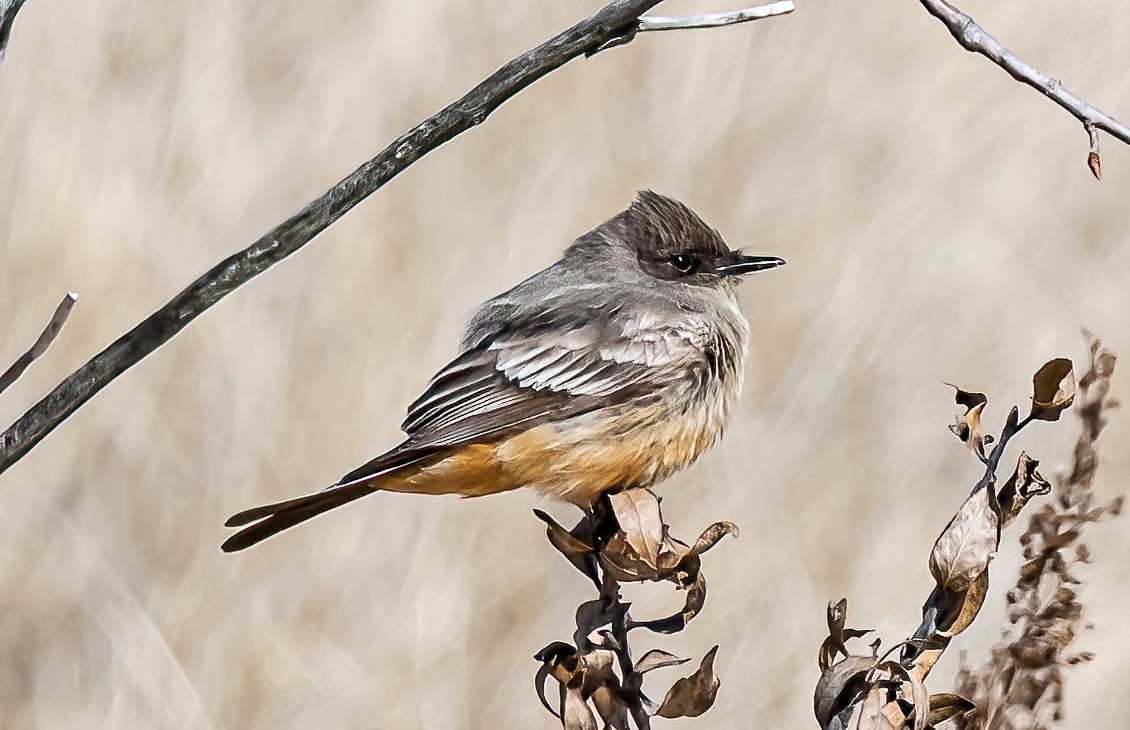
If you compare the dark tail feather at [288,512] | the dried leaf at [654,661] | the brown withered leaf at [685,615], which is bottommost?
the dried leaf at [654,661]

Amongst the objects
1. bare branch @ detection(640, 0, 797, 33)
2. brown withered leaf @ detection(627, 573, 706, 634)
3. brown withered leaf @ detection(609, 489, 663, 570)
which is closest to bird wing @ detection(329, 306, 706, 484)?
brown withered leaf @ detection(609, 489, 663, 570)

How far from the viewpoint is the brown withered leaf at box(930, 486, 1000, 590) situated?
1.61 meters

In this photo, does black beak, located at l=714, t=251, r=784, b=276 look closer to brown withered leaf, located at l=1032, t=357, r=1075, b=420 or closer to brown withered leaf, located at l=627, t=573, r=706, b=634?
brown withered leaf, located at l=627, t=573, r=706, b=634

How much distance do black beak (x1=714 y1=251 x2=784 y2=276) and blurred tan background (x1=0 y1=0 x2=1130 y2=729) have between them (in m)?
1.35

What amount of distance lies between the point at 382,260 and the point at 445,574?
1208mm

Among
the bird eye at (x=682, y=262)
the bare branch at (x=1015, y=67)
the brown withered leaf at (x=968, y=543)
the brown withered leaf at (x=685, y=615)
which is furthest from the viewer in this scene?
the bird eye at (x=682, y=262)

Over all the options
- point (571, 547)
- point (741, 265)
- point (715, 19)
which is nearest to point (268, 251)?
point (715, 19)

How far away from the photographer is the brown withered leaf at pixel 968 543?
1.61m

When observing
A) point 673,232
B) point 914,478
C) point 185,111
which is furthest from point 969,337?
point 185,111

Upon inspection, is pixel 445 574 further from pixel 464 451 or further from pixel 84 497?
pixel 464 451

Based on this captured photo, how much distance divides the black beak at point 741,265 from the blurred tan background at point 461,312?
4.43ft

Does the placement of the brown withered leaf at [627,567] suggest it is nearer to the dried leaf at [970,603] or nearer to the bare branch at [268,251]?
the dried leaf at [970,603]

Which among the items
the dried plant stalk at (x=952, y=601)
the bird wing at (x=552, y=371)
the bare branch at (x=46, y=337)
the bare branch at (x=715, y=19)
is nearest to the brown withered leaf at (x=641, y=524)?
the dried plant stalk at (x=952, y=601)

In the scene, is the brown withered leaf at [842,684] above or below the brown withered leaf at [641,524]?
below
